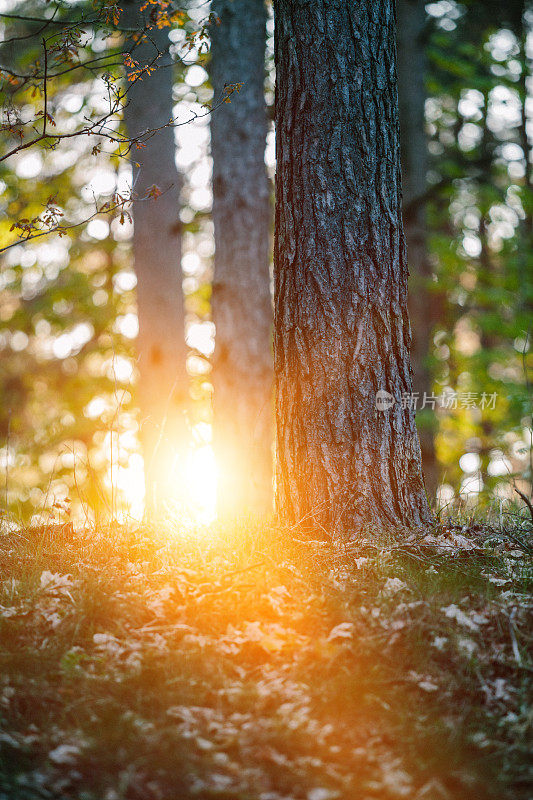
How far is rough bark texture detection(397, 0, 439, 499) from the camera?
10297 mm

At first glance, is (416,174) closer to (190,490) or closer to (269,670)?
(190,490)

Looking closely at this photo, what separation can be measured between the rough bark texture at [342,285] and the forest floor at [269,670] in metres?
0.42

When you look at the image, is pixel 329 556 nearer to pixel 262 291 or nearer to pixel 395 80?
pixel 395 80

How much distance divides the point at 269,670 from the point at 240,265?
5254 mm

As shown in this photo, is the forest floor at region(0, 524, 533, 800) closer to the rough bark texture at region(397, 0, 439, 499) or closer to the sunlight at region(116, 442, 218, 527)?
the sunlight at region(116, 442, 218, 527)

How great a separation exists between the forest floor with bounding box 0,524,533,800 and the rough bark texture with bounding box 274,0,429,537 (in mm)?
419

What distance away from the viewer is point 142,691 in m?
2.79

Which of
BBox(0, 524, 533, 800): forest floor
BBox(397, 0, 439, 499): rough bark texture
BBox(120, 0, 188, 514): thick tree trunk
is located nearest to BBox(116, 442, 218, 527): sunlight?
BBox(120, 0, 188, 514): thick tree trunk

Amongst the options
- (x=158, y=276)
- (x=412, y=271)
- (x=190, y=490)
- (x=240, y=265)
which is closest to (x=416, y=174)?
(x=412, y=271)

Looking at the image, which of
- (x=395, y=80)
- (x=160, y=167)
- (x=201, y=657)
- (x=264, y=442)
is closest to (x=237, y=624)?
(x=201, y=657)

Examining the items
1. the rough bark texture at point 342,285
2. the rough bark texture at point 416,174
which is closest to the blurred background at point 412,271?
the rough bark texture at point 416,174

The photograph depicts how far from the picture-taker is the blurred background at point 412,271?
10.5 meters

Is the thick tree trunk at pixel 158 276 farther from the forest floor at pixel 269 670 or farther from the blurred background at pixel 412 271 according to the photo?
the forest floor at pixel 269 670

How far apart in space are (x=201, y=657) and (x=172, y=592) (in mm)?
544
